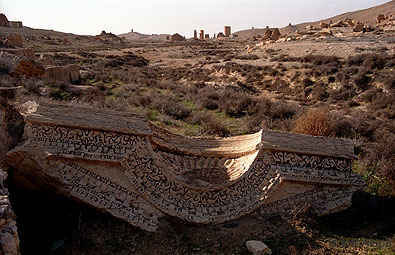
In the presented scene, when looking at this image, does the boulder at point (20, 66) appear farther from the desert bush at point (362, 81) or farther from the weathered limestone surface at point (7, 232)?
the desert bush at point (362, 81)

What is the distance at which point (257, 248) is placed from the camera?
11.8 feet

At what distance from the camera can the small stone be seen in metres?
3.57

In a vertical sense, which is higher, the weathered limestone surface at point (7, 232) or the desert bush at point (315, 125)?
the weathered limestone surface at point (7, 232)

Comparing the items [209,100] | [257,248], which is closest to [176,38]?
[209,100]

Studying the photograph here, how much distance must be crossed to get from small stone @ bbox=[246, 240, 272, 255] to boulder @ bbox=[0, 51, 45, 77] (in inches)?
508

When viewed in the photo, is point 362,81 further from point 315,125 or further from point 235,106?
point 315,125

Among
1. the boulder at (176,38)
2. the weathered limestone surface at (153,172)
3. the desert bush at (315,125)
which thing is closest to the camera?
the weathered limestone surface at (153,172)

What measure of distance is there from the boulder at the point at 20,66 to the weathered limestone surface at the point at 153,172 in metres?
10.3

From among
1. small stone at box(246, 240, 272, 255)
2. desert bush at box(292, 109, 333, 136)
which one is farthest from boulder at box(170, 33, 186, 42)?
small stone at box(246, 240, 272, 255)

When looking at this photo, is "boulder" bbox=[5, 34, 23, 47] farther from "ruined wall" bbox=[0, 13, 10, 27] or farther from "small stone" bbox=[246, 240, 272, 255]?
"small stone" bbox=[246, 240, 272, 255]

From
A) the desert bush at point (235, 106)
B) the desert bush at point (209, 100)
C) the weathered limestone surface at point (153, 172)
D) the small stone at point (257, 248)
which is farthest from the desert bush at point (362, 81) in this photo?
the small stone at point (257, 248)

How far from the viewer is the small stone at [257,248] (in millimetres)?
3574

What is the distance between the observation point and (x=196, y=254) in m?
3.66

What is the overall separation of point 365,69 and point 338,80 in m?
1.44
